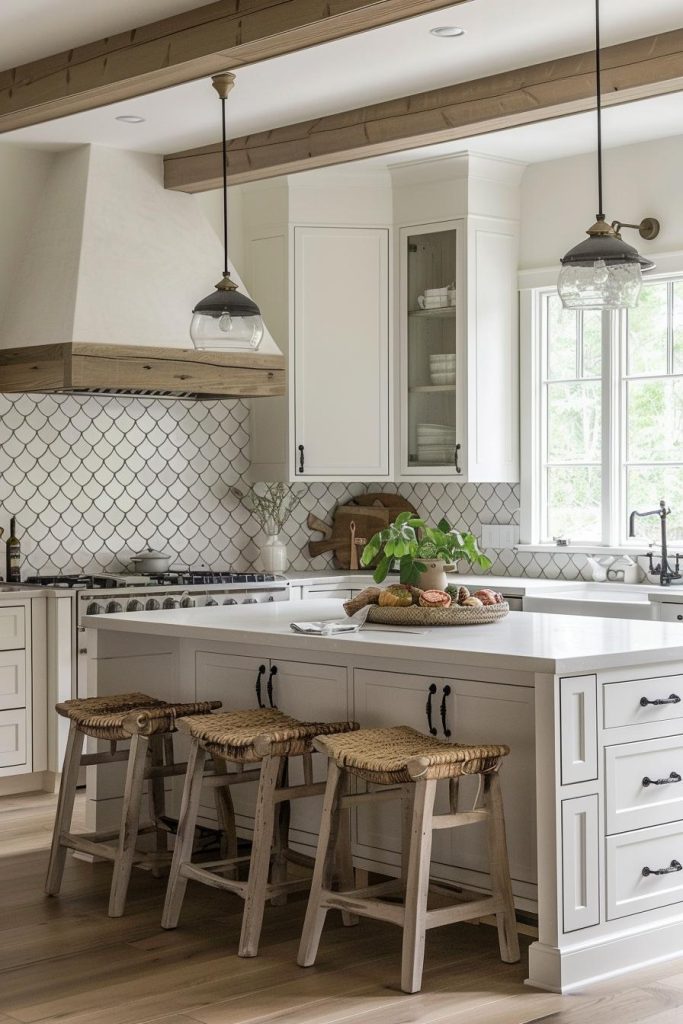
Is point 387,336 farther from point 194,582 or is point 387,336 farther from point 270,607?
point 270,607

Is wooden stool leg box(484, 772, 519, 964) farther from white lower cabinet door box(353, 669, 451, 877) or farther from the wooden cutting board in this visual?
the wooden cutting board

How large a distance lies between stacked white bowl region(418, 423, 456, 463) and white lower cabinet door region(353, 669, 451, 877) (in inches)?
106

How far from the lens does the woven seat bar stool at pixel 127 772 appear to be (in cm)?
399

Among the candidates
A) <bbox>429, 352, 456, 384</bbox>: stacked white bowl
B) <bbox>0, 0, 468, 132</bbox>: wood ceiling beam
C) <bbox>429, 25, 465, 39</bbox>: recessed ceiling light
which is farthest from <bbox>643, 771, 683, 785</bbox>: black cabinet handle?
<bbox>429, 352, 456, 384</bbox>: stacked white bowl

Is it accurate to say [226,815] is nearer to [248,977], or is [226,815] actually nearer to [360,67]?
[248,977]

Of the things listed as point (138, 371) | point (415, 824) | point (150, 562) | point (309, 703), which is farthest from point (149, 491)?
point (415, 824)

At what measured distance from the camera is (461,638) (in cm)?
382

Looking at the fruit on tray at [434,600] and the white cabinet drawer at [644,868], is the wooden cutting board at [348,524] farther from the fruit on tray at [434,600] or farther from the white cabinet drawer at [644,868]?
the white cabinet drawer at [644,868]

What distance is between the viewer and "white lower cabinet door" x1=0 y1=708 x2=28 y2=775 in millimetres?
5594

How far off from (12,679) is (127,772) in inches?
64.5

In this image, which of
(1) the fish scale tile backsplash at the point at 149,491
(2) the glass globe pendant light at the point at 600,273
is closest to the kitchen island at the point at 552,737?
(2) the glass globe pendant light at the point at 600,273

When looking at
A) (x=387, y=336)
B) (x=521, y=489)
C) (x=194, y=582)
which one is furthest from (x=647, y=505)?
(x=194, y=582)

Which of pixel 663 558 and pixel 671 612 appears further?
pixel 663 558

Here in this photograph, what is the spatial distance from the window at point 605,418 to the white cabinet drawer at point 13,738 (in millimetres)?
2601
